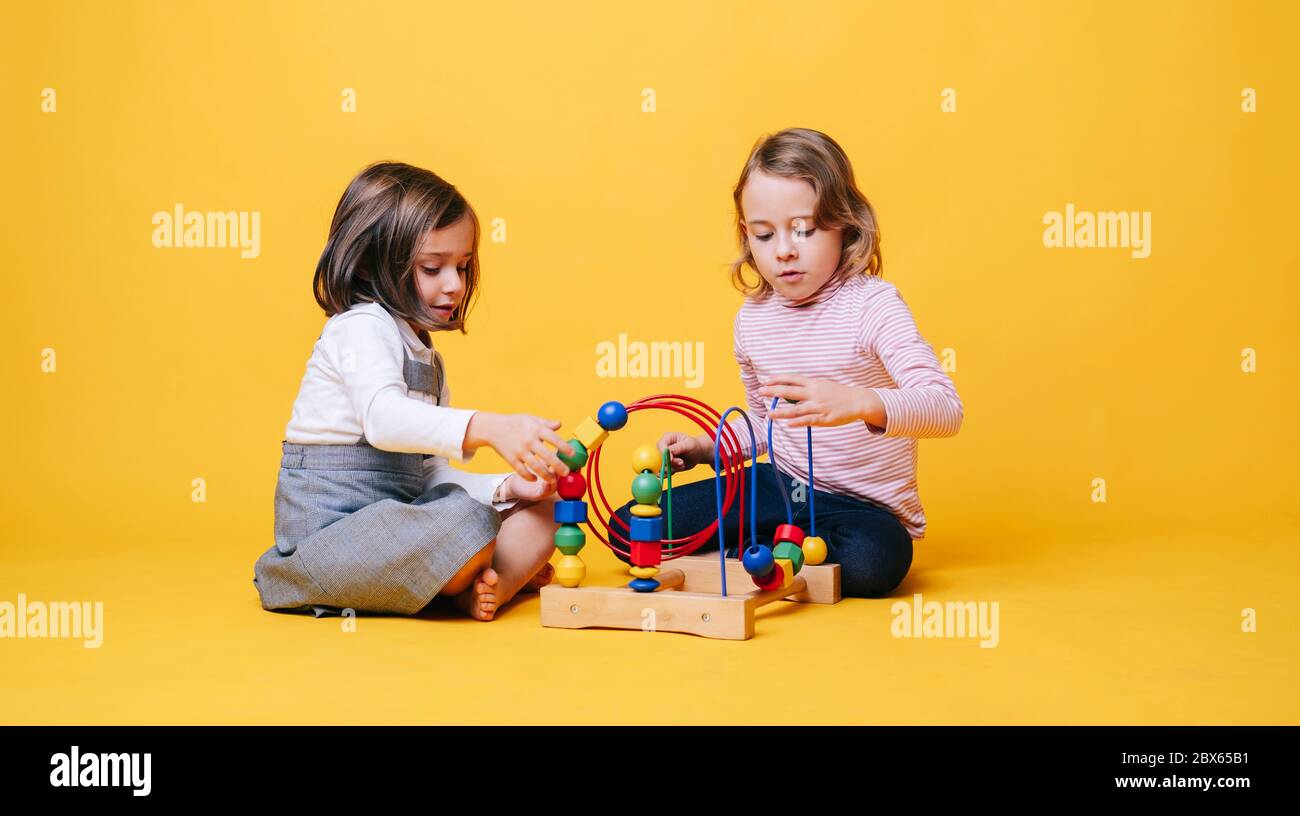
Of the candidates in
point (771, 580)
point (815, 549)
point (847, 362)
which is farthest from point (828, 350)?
point (771, 580)

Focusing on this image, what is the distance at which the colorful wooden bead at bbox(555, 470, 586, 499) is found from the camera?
6.26 feet

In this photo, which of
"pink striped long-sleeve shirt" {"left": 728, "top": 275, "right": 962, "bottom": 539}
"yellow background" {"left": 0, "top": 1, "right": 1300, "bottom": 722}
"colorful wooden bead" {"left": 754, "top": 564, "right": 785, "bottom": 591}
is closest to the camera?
"colorful wooden bead" {"left": 754, "top": 564, "right": 785, "bottom": 591}

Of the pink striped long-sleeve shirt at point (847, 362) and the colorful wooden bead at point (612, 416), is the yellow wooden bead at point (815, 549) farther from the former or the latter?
the colorful wooden bead at point (612, 416)

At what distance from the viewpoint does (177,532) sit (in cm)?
269

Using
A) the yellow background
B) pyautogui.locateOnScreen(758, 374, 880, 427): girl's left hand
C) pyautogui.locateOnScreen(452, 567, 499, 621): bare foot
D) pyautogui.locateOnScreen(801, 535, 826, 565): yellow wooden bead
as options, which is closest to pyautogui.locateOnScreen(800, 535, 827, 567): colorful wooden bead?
pyautogui.locateOnScreen(801, 535, 826, 565): yellow wooden bead

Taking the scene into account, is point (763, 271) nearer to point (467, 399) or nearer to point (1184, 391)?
point (467, 399)

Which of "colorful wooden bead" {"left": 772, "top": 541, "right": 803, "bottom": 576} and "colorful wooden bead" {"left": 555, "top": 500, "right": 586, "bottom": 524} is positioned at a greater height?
"colorful wooden bead" {"left": 555, "top": 500, "right": 586, "bottom": 524}

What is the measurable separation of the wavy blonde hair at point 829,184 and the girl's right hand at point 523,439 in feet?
2.10

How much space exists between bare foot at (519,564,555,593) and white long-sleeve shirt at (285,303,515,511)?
133 millimetres

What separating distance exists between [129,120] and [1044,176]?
195cm

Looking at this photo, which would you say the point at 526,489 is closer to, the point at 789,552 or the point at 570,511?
the point at 570,511

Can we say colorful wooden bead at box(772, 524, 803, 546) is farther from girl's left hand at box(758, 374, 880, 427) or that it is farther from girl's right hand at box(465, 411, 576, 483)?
girl's right hand at box(465, 411, 576, 483)

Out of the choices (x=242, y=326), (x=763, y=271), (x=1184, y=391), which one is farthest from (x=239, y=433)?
(x=1184, y=391)

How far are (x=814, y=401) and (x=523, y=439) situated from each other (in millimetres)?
385
